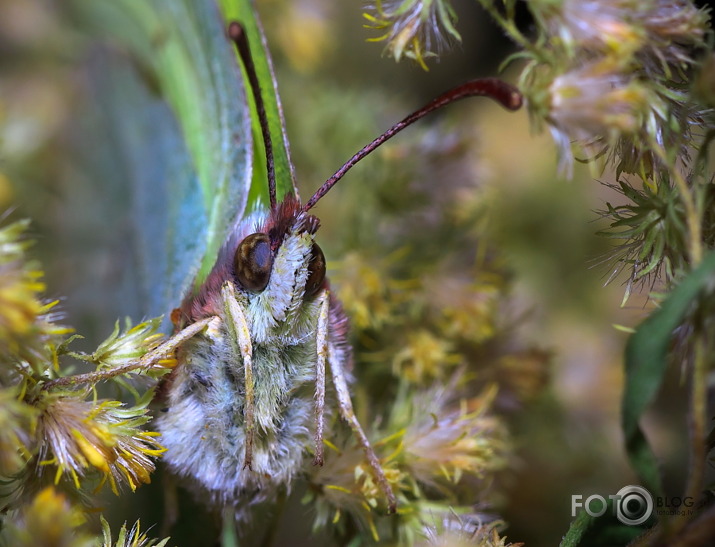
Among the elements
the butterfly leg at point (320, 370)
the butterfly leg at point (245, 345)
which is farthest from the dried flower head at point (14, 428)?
the butterfly leg at point (320, 370)

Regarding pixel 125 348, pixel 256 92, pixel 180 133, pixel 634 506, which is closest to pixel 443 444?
pixel 634 506

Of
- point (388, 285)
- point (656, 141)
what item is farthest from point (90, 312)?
point (656, 141)

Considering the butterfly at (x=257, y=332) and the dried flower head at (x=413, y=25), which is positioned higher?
the dried flower head at (x=413, y=25)

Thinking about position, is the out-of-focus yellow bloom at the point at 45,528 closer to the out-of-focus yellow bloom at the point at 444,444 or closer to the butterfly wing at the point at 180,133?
the butterfly wing at the point at 180,133

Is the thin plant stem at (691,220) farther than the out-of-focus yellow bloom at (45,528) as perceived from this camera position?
Yes

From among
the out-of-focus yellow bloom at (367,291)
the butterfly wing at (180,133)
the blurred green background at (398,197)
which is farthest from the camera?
the blurred green background at (398,197)

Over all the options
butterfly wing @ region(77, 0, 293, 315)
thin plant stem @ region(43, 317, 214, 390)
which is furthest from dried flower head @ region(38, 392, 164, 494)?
butterfly wing @ region(77, 0, 293, 315)

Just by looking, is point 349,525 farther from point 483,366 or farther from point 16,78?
point 16,78
